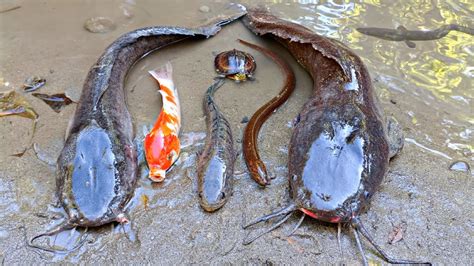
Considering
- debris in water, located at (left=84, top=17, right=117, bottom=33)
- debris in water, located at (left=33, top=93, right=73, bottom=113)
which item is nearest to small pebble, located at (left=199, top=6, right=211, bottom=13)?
debris in water, located at (left=84, top=17, right=117, bottom=33)

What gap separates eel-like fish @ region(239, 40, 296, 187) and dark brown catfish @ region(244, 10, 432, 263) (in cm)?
23


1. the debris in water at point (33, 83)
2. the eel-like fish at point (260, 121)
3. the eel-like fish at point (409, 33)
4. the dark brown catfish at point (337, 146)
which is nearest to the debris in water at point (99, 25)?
the debris in water at point (33, 83)

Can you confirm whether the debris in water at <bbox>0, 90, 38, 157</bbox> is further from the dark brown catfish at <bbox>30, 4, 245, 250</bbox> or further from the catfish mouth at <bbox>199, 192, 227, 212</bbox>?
the catfish mouth at <bbox>199, 192, 227, 212</bbox>

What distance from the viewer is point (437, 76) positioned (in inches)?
166

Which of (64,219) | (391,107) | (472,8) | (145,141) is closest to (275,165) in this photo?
(145,141)

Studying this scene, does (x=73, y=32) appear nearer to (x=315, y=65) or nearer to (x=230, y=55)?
(x=230, y=55)

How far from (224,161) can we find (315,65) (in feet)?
4.89

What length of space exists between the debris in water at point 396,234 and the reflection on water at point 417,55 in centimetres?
95

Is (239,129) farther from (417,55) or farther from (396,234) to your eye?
(417,55)

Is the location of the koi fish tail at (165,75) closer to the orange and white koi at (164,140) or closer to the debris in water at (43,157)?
the orange and white koi at (164,140)

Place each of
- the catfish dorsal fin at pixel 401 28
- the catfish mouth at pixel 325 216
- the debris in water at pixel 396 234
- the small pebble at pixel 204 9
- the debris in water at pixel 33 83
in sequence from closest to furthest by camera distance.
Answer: the catfish mouth at pixel 325 216 → the debris in water at pixel 396 234 → the debris in water at pixel 33 83 → the catfish dorsal fin at pixel 401 28 → the small pebble at pixel 204 9

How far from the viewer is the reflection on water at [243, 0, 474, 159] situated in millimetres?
3826

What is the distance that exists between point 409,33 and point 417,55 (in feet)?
1.23

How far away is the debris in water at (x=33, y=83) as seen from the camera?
12.7 ft
